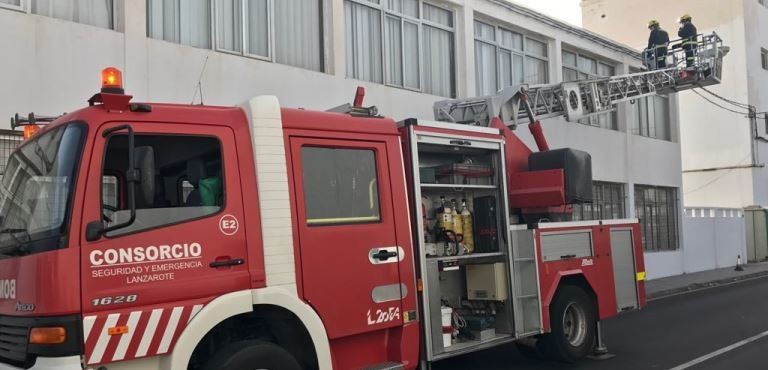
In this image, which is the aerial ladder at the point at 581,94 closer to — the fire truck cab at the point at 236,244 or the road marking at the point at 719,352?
the fire truck cab at the point at 236,244

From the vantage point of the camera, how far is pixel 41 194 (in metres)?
4.27

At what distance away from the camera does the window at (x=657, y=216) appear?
20250 millimetres

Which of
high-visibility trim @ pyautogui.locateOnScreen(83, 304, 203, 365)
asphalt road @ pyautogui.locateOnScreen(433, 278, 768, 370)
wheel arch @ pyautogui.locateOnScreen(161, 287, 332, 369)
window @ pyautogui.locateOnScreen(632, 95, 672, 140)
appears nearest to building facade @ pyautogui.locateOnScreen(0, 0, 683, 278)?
window @ pyautogui.locateOnScreen(632, 95, 672, 140)

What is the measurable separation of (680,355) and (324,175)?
5.47 m

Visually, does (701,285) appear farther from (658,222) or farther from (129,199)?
(129,199)

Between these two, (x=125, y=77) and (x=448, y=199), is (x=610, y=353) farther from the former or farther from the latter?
(x=125, y=77)

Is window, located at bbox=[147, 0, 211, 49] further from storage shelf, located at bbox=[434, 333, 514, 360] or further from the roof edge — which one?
the roof edge

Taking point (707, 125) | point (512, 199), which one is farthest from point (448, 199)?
point (707, 125)

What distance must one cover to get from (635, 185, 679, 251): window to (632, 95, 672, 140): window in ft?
6.27

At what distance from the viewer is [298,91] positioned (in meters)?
10.8

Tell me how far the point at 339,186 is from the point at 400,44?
8596 mm

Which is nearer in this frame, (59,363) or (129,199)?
(59,363)

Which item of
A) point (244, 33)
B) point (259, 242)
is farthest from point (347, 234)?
point (244, 33)

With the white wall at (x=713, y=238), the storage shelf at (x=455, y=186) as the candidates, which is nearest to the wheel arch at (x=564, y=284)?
the storage shelf at (x=455, y=186)
